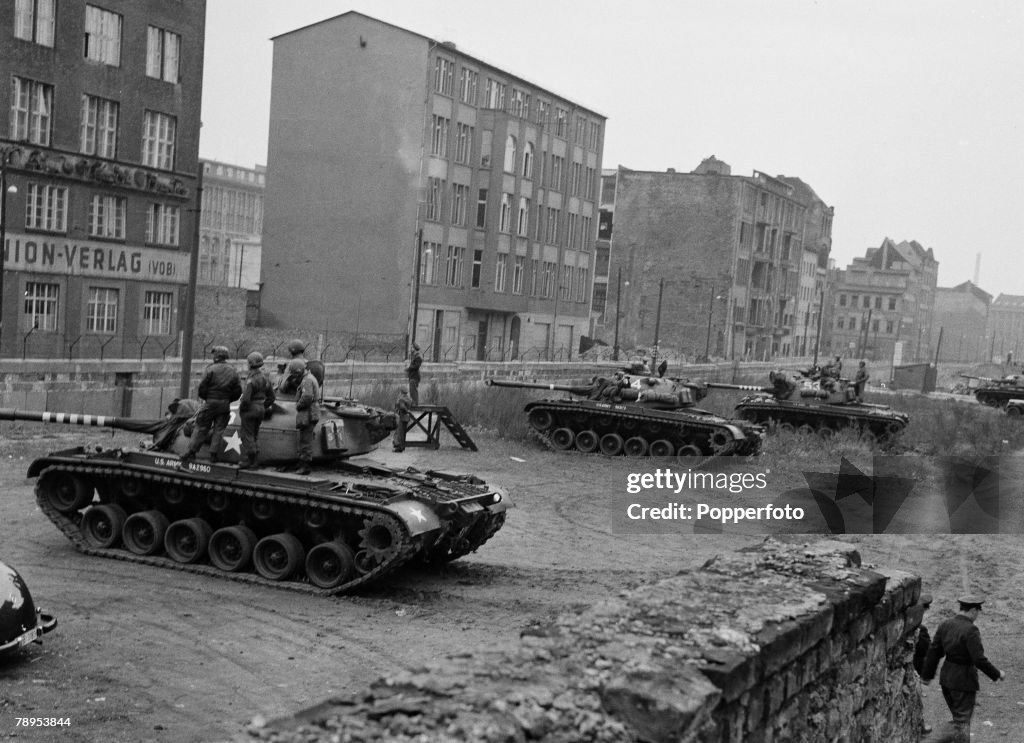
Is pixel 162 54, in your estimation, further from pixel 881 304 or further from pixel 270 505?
pixel 881 304

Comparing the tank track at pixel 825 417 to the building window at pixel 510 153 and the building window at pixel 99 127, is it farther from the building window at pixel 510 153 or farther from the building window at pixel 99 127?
the building window at pixel 510 153

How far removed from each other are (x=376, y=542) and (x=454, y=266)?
41.9 m

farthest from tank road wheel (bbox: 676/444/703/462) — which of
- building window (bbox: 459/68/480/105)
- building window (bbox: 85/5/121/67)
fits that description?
building window (bbox: 459/68/480/105)

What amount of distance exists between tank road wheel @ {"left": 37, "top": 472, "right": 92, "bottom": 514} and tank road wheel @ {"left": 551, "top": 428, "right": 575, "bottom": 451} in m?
13.9

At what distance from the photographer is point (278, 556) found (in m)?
13.9

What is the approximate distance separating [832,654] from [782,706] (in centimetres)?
77

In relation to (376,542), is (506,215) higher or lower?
higher

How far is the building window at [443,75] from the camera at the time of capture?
5103 centimetres

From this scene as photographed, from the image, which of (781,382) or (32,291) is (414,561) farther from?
(32,291)

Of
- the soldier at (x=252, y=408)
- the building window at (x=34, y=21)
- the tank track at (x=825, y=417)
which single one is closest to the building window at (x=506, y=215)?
the building window at (x=34, y=21)

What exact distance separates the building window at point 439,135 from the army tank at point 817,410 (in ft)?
77.2

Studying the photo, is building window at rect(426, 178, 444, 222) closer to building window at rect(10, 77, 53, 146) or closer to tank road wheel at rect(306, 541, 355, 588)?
building window at rect(10, 77, 53, 146)

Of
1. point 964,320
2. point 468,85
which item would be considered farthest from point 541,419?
point 964,320

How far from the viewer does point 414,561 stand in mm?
15094
